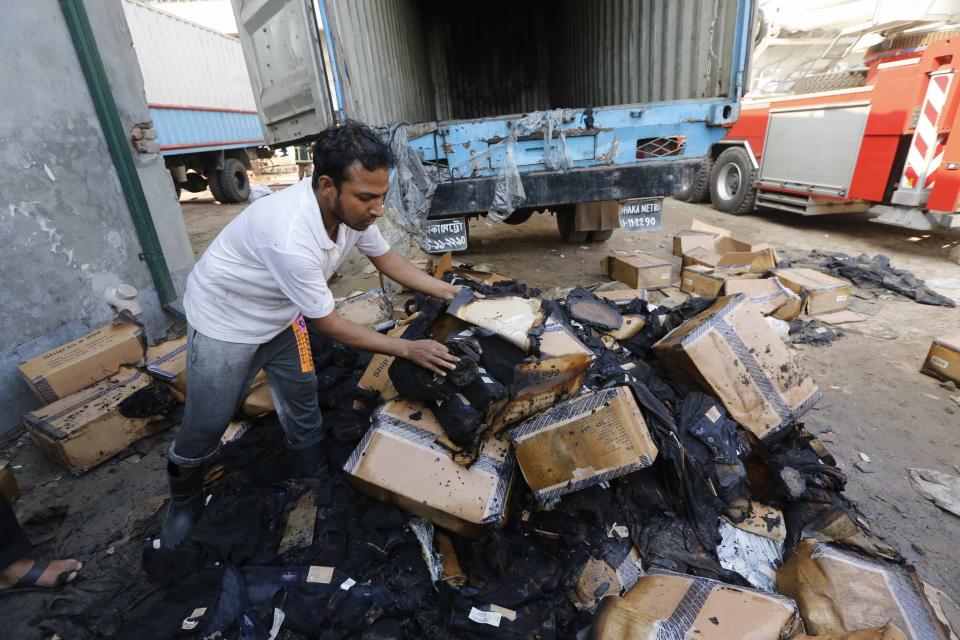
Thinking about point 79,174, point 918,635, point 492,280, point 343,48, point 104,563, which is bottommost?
point 104,563

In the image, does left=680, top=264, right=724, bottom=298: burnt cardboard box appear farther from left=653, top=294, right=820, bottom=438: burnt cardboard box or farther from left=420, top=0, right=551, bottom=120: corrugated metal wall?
left=420, top=0, right=551, bottom=120: corrugated metal wall

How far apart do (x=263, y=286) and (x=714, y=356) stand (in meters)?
1.72

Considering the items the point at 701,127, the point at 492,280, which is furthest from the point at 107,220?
the point at 701,127

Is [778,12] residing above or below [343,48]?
above

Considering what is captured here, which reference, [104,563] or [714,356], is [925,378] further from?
[104,563]

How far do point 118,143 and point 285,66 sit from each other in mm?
1324

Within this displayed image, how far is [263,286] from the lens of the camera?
157cm

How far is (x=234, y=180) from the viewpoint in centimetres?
1047

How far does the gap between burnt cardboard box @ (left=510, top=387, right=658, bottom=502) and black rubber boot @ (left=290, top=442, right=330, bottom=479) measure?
0.94 meters

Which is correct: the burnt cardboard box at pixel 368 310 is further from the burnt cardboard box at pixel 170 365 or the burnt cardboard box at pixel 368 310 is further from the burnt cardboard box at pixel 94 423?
the burnt cardboard box at pixel 94 423

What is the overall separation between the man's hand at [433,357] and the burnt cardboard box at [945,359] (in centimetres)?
291

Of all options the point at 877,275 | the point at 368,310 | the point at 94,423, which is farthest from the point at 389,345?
the point at 877,275

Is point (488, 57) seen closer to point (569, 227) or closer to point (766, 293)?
point (569, 227)

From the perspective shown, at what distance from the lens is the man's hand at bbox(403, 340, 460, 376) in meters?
1.49
